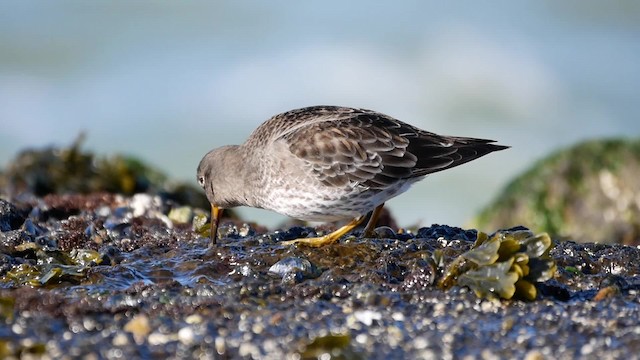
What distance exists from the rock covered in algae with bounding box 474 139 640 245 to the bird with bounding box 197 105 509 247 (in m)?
3.92

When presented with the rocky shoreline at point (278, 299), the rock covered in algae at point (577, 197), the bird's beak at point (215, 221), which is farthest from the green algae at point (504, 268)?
the rock covered in algae at point (577, 197)

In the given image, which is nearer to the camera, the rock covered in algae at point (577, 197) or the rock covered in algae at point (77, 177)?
the rock covered in algae at point (77, 177)

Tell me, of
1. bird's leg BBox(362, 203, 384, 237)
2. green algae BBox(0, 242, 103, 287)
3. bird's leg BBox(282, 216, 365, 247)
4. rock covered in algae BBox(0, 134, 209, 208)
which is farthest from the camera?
rock covered in algae BBox(0, 134, 209, 208)

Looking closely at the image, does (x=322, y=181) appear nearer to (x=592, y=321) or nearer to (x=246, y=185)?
(x=246, y=185)

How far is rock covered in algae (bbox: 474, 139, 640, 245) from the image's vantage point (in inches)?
480

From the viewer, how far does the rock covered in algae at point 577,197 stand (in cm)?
1219

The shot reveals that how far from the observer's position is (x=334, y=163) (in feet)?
26.4

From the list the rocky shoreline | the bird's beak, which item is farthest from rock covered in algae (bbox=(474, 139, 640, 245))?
the bird's beak

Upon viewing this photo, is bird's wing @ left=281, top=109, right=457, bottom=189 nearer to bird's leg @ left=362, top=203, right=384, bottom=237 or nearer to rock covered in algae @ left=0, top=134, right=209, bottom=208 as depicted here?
bird's leg @ left=362, top=203, right=384, bottom=237

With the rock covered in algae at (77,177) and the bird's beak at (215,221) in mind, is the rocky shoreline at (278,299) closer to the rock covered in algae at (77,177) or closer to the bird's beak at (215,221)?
the bird's beak at (215,221)

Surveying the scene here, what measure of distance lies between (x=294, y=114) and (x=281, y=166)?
22.5 inches

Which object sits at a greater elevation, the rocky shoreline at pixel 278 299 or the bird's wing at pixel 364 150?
the bird's wing at pixel 364 150

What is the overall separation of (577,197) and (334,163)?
534 centimetres

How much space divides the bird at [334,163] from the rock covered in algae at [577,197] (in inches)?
154
